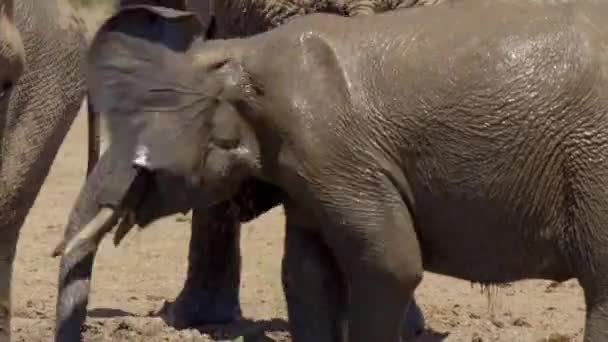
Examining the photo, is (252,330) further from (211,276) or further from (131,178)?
(131,178)

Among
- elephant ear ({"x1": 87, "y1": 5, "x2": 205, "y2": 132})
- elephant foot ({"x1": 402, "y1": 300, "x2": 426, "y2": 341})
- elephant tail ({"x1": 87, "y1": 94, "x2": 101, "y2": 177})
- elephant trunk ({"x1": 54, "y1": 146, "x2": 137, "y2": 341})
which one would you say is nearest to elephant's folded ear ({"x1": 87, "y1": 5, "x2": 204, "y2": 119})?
elephant ear ({"x1": 87, "y1": 5, "x2": 205, "y2": 132})

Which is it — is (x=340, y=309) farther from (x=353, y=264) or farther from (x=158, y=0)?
(x=158, y=0)

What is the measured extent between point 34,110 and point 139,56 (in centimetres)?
71

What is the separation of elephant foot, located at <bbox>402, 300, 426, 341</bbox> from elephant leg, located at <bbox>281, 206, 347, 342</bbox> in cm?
107

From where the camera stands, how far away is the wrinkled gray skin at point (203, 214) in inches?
186

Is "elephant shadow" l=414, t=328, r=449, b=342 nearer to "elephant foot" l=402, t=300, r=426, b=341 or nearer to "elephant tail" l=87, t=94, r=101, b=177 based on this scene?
"elephant foot" l=402, t=300, r=426, b=341

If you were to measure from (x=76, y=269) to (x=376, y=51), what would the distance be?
99 cm

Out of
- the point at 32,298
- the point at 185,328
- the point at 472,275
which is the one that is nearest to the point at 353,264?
the point at 472,275

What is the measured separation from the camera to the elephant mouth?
4695mm

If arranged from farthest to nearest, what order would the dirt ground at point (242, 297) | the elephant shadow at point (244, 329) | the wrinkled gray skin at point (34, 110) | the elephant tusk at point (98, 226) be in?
the dirt ground at point (242, 297) < the elephant shadow at point (244, 329) < the wrinkled gray skin at point (34, 110) < the elephant tusk at point (98, 226)

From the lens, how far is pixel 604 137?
174 inches

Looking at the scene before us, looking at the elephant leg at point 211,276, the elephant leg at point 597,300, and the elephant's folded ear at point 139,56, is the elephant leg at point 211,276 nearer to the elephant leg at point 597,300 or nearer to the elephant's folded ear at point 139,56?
the elephant's folded ear at point 139,56

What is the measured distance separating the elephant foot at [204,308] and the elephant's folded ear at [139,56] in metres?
1.51

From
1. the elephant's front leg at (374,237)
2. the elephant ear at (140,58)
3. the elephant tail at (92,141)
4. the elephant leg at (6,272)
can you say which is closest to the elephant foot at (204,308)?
the elephant tail at (92,141)
